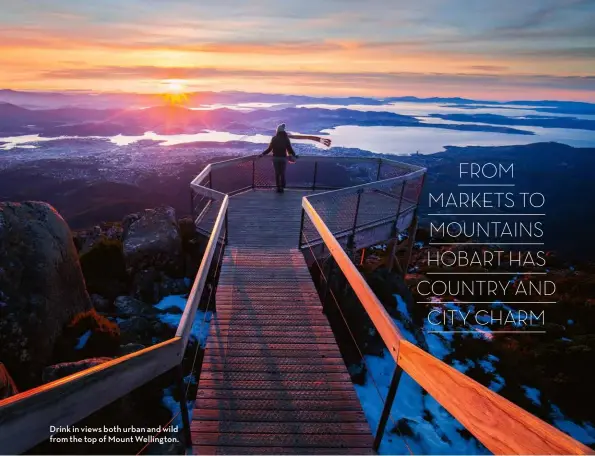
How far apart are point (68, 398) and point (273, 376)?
8.67 feet

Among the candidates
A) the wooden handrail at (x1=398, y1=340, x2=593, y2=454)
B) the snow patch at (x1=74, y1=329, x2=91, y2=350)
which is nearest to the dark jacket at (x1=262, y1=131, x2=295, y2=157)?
the snow patch at (x1=74, y1=329, x2=91, y2=350)

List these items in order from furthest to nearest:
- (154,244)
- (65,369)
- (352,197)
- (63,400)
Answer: (352,197)
(154,244)
(65,369)
(63,400)

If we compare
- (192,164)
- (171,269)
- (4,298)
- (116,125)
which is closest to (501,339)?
(171,269)

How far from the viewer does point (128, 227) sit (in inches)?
423

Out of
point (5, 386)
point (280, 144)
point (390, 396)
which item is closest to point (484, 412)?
point (390, 396)

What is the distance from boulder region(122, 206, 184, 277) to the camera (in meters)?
9.77

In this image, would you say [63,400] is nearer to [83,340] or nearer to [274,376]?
[274,376]

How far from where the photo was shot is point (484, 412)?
1.67 m

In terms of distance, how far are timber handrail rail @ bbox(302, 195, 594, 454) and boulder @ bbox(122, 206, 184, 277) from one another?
8.33 m

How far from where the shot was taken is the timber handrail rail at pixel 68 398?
56.6 inches

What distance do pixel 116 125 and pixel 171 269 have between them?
212 meters

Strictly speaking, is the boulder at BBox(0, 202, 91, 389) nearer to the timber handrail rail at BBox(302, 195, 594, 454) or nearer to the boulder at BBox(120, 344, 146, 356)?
the boulder at BBox(120, 344, 146, 356)

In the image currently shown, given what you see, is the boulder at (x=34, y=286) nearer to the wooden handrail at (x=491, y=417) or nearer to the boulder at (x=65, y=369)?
the boulder at (x=65, y=369)

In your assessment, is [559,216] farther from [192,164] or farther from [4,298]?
[4,298]
